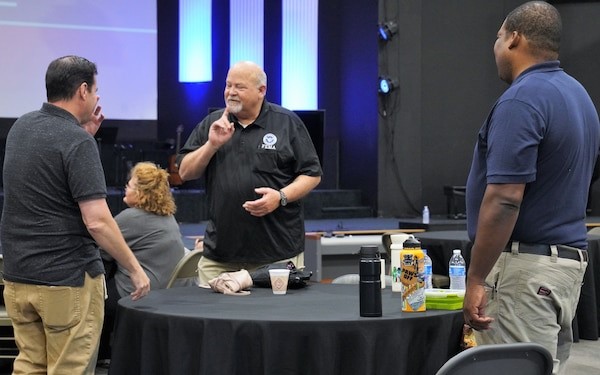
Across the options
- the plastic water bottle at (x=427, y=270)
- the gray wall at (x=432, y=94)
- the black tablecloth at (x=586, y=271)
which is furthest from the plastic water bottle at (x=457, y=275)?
the gray wall at (x=432, y=94)

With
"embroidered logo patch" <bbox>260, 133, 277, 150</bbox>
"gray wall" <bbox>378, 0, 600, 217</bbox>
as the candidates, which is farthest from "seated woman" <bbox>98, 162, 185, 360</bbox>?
"gray wall" <bbox>378, 0, 600, 217</bbox>

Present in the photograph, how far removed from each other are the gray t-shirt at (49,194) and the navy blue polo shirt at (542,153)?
131cm

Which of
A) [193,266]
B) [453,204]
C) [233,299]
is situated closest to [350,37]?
[453,204]

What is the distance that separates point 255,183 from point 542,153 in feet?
5.29

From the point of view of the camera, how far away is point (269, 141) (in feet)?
13.1

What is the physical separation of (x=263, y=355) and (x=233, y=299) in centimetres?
52

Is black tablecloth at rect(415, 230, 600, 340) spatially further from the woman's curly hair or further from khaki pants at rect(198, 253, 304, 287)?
khaki pants at rect(198, 253, 304, 287)

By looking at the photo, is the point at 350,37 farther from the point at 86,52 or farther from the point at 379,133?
the point at 86,52

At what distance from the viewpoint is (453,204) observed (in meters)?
10.5

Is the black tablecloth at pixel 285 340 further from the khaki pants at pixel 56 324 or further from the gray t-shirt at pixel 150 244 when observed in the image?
the gray t-shirt at pixel 150 244

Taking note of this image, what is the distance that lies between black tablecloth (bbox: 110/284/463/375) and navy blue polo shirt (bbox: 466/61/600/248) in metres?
0.40

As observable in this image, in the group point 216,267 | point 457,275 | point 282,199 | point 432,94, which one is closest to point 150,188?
point 216,267

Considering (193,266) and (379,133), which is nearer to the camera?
(193,266)

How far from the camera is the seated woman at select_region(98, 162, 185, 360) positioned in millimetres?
4652
